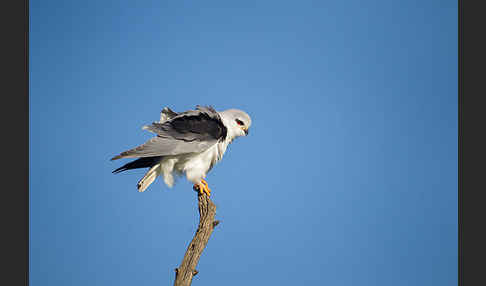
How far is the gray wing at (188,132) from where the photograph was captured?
10.5 ft

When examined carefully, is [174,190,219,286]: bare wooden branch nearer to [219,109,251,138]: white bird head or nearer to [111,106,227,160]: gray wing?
[111,106,227,160]: gray wing

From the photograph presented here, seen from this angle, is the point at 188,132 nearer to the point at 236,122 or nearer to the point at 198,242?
the point at 236,122

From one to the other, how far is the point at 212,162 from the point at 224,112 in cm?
49

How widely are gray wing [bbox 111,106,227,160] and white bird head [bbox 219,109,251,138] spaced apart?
107 millimetres

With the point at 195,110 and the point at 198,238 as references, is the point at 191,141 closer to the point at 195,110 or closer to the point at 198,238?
the point at 195,110

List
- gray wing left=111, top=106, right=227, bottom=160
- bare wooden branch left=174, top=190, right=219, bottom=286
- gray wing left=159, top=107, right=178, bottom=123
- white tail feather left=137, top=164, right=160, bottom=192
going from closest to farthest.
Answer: bare wooden branch left=174, top=190, right=219, bottom=286 < gray wing left=111, top=106, right=227, bottom=160 < white tail feather left=137, top=164, right=160, bottom=192 < gray wing left=159, top=107, right=178, bottom=123

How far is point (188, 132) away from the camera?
3.34 meters

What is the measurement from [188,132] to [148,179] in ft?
1.70

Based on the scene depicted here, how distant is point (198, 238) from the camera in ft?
10.1

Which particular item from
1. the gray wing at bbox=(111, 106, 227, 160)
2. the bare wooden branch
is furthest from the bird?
the bare wooden branch

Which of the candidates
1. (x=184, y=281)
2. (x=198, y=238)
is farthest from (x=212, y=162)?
(x=184, y=281)

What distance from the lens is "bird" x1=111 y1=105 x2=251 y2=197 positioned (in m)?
3.25

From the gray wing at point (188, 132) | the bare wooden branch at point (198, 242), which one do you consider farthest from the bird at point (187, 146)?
the bare wooden branch at point (198, 242)

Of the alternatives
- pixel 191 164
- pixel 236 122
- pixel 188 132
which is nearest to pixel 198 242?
pixel 191 164
